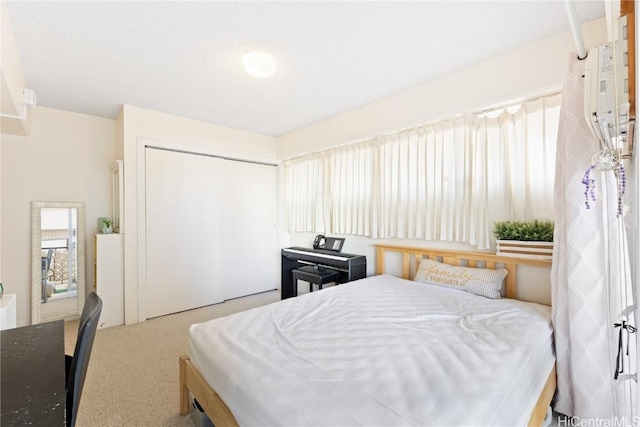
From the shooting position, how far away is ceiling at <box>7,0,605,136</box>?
174cm

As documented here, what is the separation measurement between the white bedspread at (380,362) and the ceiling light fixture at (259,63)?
179 cm

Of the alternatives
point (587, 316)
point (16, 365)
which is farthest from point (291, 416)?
point (587, 316)

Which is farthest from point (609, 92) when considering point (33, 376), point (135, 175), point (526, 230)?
point (135, 175)

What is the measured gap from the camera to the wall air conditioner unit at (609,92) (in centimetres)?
83

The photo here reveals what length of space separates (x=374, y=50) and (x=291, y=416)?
2.35 m

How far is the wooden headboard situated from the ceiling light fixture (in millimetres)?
2073

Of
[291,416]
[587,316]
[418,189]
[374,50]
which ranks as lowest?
[291,416]

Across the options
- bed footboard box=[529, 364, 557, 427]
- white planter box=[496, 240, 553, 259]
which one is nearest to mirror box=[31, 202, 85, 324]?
bed footboard box=[529, 364, 557, 427]

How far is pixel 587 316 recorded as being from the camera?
4.98 feet

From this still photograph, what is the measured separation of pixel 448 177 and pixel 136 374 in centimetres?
310

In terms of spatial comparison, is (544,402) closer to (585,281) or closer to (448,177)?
(585,281)

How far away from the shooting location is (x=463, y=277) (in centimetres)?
233

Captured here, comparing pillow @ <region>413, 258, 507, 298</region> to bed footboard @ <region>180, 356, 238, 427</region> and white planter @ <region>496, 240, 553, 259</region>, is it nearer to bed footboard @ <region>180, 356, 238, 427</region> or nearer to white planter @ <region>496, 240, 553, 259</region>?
white planter @ <region>496, 240, 553, 259</region>

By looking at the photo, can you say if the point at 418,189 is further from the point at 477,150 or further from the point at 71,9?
the point at 71,9
